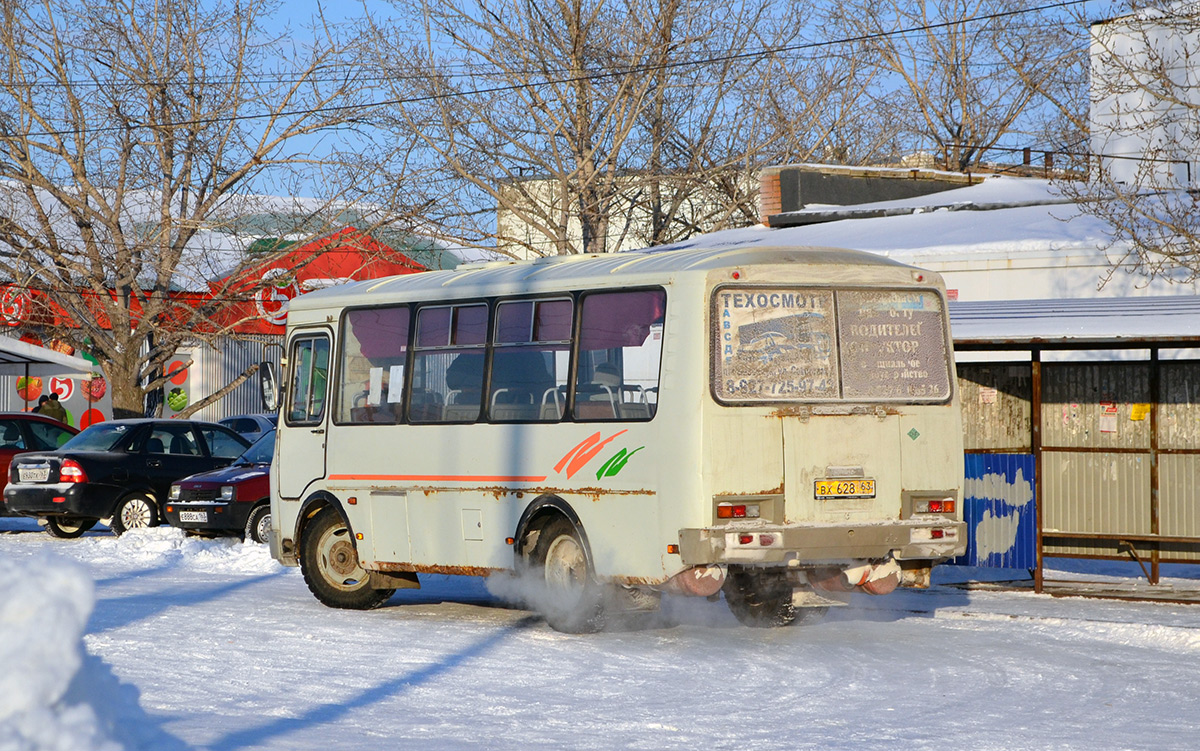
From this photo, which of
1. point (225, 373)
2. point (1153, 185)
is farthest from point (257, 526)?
point (225, 373)

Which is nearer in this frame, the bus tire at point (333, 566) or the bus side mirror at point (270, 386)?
the bus tire at point (333, 566)

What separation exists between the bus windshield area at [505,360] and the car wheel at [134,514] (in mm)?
9333

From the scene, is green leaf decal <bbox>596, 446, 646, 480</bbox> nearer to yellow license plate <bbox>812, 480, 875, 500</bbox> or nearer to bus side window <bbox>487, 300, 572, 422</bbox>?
bus side window <bbox>487, 300, 572, 422</bbox>

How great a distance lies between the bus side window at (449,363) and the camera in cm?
1270

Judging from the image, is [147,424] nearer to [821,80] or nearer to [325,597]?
[325,597]

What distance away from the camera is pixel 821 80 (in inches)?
1585

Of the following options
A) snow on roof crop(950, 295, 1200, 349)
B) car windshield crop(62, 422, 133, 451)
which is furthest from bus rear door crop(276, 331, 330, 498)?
car windshield crop(62, 422, 133, 451)

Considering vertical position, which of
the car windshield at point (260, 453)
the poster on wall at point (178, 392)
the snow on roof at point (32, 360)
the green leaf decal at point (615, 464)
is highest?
the poster on wall at point (178, 392)

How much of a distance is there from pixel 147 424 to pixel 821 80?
23.0m

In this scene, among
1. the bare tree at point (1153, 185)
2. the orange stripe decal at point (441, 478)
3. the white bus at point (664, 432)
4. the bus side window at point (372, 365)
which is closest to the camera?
the white bus at point (664, 432)

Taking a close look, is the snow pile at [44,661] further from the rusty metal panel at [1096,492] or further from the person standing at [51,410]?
the person standing at [51,410]

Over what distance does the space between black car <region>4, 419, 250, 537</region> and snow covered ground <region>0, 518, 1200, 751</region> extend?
275 inches

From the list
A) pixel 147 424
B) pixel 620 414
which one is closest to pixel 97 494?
pixel 147 424

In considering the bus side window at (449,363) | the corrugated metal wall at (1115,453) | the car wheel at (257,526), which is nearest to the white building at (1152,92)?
the corrugated metal wall at (1115,453)
